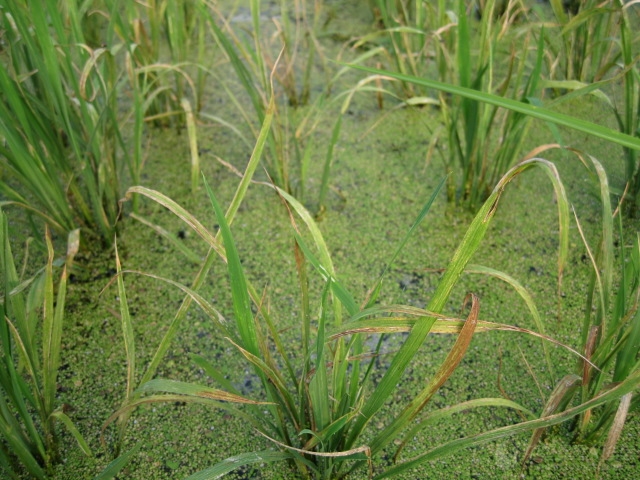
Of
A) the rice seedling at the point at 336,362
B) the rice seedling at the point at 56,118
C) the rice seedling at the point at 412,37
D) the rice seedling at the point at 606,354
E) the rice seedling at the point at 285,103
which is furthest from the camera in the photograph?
the rice seedling at the point at 412,37

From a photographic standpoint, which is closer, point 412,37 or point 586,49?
point 586,49

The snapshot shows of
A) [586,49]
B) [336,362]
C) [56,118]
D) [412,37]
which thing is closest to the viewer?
[336,362]

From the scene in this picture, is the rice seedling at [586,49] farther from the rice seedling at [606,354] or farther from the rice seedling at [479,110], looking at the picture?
the rice seedling at [606,354]

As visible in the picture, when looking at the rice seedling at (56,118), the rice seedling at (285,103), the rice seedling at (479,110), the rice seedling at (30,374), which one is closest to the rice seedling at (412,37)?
the rice seedling at (479,110)

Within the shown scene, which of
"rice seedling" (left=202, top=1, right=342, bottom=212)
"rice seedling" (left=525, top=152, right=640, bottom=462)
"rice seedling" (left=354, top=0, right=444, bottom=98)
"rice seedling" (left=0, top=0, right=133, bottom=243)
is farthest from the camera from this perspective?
"rice seedling" (left=354, top=0, right=444, bottom=98)

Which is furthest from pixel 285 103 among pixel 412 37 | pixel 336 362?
pixel 336 362

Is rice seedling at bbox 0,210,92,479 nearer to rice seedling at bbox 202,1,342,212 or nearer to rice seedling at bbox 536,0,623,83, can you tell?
rice seedling at bbox 202,1,342,212

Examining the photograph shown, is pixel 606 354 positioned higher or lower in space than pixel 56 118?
lower

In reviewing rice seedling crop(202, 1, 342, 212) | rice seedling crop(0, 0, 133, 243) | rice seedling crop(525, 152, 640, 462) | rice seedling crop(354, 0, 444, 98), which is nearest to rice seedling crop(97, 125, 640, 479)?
rice seedling crop(525, 152, 640, 462)

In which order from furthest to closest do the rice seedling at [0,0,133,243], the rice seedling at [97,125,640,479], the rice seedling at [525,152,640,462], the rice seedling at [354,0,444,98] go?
the rice seedling at [354,0,444,98], the rice seedling at [0,0,133,243], the rice seedling at [525,152,640,462], the rice seedling at [97,125,640,479]

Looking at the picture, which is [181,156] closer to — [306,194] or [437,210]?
[306,194]

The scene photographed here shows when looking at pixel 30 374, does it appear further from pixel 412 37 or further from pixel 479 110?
pixel 412 37
